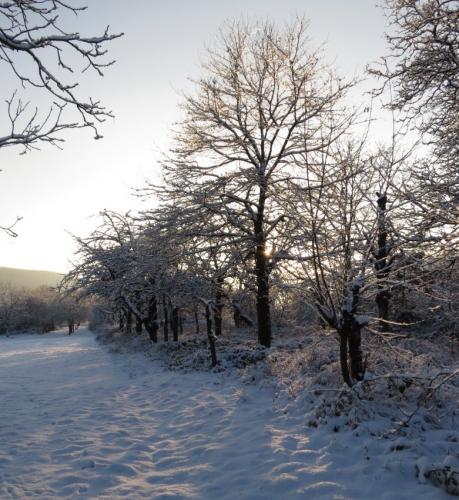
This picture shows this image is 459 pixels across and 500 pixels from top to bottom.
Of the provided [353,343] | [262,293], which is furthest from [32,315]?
[353,343]

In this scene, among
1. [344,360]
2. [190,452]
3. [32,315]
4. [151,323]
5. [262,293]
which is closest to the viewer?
[190,452]

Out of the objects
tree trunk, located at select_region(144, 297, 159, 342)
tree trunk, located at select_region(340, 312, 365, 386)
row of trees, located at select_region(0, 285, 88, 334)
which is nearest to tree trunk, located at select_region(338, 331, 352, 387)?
tree trunk, located at select_region(340, 312, 365, 386)

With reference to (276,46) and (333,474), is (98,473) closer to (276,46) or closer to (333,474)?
(333,474)

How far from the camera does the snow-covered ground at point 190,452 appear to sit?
4.49 meters

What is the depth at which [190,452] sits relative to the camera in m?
5.82

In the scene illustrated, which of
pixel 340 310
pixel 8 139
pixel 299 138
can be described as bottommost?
pixel 340 310

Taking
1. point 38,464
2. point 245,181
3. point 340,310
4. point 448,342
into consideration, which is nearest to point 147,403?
point 38,464

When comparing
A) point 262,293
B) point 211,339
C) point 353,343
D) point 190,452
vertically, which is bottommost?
point 190,452

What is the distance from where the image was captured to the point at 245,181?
41.1ft

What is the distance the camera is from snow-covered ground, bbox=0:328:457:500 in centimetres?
449

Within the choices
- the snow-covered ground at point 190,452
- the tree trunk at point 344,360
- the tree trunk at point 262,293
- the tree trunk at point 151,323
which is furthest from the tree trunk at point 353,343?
the tree trunk at point 151,323

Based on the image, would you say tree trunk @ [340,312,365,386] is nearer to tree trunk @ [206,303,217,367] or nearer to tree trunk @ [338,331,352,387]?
tree trunk @ [338,331,352,387]

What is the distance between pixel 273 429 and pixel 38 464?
3499 mm

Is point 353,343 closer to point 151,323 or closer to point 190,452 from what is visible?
point 190,452
